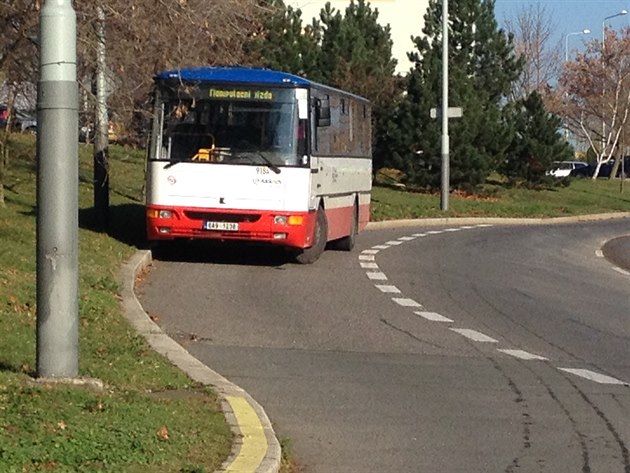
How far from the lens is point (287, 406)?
32.1 feet

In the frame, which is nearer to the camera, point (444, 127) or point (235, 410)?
point (235, 410)

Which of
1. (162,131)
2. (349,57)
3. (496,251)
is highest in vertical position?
(349,57)

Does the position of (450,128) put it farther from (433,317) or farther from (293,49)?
(433,317)

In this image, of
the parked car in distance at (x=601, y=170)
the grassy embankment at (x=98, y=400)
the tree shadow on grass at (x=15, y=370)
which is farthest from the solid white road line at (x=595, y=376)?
the parked car in distance at (x=601, y=170)

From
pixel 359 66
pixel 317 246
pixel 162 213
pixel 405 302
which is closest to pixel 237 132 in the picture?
pixel 162 213

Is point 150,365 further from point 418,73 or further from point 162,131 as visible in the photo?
point 418,73

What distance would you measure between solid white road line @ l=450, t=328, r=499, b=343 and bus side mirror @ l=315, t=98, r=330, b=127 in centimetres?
631

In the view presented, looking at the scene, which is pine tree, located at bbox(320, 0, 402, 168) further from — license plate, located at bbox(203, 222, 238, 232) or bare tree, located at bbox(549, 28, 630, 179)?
license plate, located at bbox(203, 222, 238, 232)

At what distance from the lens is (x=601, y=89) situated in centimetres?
7050

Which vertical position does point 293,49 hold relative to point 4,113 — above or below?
above

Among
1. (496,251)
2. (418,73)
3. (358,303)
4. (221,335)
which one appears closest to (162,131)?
(358,303)

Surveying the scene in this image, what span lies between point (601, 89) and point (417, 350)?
197 feet

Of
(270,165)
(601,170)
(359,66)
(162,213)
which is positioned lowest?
(601,170)

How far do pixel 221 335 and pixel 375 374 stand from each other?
8.22ft
